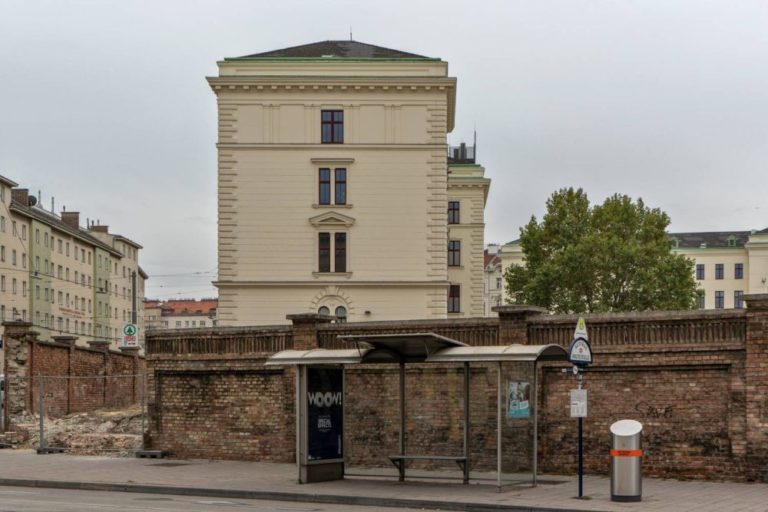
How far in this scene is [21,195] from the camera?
10762cm

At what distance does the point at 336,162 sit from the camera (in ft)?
193

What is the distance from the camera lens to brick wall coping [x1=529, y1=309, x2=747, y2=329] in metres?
23.0

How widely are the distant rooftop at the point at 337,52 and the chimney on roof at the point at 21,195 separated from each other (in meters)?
50.7

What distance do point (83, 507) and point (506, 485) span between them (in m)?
7.37

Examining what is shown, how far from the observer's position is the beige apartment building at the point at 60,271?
333 feet

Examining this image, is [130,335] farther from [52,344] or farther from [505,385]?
[505,385]

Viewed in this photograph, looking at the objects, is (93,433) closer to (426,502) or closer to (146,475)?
(146,475)

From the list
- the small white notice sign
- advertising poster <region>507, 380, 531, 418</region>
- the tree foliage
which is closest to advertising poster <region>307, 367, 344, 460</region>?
advertising poster <region>507, 380, 531, 418</region>

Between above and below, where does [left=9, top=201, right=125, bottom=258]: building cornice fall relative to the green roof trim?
below

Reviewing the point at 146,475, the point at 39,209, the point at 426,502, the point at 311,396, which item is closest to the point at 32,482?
the point at 146,475

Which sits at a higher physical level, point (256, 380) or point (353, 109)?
point (353, 109)

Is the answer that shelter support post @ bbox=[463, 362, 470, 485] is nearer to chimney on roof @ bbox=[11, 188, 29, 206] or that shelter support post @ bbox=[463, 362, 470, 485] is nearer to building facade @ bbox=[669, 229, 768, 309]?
chimney on roof @ bbox=[11, 188, 29, 206]

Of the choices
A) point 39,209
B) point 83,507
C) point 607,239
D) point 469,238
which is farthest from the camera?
point 39,209

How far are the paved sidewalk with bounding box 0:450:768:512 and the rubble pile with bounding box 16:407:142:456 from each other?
3.10 meters
